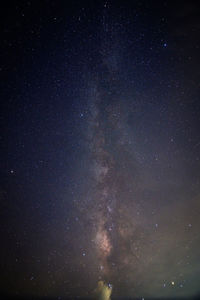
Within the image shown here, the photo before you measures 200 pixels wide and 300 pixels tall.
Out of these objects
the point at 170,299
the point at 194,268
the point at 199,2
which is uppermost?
the point at 199,2

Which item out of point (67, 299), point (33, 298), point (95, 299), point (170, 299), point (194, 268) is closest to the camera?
point (95, 299)

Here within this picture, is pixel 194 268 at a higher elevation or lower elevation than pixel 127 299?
higher

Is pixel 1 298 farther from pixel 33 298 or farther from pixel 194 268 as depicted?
pixel 194 268

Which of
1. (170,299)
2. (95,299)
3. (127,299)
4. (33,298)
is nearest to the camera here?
(95,299)

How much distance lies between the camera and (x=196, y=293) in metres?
76.8

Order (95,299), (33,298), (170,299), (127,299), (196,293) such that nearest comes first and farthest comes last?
(95,299) → (33,298) → (127,299) → (196,293) → (170,299)

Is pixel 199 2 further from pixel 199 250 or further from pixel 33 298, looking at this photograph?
pixel 33 298

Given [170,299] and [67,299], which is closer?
[67,299]

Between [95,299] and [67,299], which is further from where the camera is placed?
[67,299]

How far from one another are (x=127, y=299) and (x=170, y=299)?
5936 cm

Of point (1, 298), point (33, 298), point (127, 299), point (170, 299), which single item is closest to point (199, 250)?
point (33, 298)

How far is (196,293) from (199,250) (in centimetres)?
6004

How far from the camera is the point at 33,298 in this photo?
3491 cm

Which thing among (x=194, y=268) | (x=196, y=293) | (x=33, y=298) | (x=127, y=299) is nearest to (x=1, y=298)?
(x=33, y=298)
